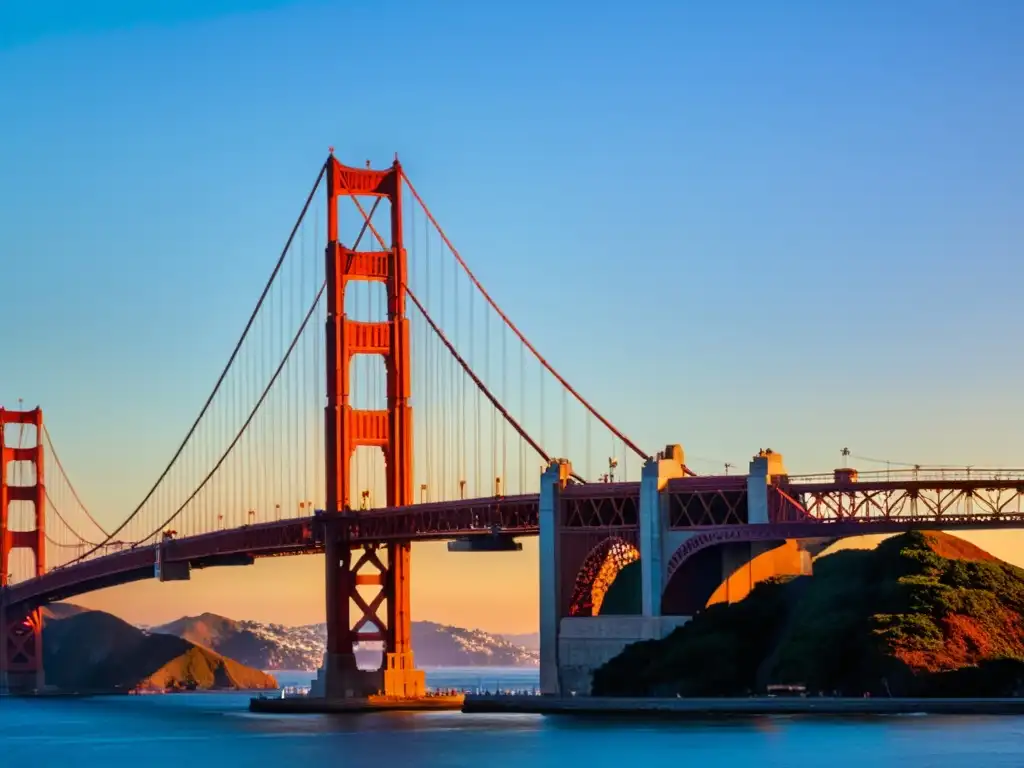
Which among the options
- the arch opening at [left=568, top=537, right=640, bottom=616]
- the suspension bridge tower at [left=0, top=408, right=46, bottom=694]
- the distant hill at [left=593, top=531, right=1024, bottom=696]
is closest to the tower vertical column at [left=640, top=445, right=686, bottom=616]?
the distant hill at [left=593, top=531, right=1024, bottom=696]

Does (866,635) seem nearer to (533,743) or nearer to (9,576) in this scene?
(533,743)

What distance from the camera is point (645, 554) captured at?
3716 inches

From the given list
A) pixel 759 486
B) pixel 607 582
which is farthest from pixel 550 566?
pixel 759 486

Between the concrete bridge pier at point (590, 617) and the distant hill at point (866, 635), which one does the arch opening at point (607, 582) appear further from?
the distant hill at point (866, 635)

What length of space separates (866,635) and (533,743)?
14291 mm

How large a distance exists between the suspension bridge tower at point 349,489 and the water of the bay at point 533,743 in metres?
6.29

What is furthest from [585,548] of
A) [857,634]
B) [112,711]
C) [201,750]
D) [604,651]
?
[112,711]

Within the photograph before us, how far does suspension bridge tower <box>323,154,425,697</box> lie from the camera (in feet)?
367

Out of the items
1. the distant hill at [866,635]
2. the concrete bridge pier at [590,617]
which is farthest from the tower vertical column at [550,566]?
the distant hill at [866,635]

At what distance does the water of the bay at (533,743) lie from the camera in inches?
2854

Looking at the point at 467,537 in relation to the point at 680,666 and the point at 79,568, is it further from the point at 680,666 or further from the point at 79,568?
the point at 79,568

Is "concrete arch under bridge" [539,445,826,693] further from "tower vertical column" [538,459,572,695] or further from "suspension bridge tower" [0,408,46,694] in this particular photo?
"suspension bridge tower" [0,408,46,694]

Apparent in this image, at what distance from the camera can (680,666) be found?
91.4 metres

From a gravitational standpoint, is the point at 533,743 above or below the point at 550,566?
below
